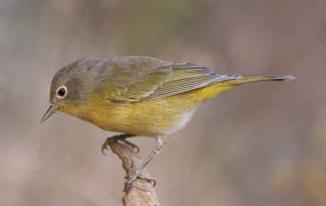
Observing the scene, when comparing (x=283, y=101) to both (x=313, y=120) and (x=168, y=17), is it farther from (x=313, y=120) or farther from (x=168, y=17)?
(x=168, y=17)

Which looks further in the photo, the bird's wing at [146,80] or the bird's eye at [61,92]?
the bird's wing at [146,80]

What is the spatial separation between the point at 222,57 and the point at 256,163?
1.11m

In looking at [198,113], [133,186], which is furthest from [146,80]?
[198,113]

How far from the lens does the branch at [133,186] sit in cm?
441

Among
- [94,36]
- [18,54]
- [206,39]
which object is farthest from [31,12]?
[206,39]

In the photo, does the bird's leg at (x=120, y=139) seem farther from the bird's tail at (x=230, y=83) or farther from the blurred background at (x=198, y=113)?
the blurred background at (x=198, y=113)

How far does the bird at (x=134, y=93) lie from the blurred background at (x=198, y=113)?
3.58 feet

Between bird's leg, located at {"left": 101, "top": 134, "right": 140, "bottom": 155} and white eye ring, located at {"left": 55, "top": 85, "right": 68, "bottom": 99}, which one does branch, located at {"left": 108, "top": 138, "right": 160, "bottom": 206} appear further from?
white eye ring, located at {"left": 55, "top": 85, "right": 68, "bottom": 99}

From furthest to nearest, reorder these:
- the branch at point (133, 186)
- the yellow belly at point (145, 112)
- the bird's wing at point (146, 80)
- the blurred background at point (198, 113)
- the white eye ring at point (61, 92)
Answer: the blurred background at point (198, 113) → the bird's wing at point (146, 80) → the white eye ring at point (61, 92) → the yellow belly at point (145, 112) → the branch at point (133, 186)

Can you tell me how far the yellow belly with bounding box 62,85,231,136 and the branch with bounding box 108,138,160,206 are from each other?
14 centimetres

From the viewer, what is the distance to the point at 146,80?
5.88 m

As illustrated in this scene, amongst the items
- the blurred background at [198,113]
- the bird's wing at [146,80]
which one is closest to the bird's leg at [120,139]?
the bird's wing at [146,80]

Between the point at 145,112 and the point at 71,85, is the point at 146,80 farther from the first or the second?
the point at 71,85

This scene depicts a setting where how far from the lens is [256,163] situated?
8141 mm
